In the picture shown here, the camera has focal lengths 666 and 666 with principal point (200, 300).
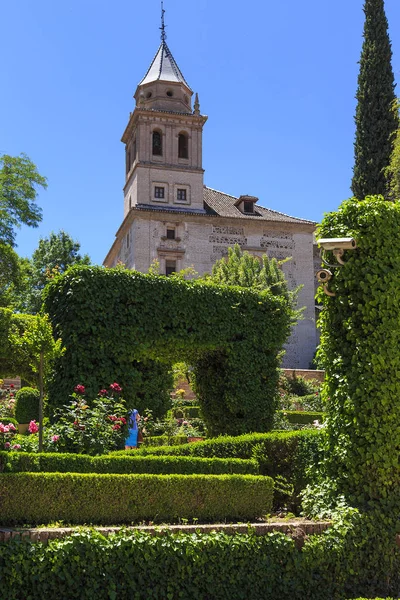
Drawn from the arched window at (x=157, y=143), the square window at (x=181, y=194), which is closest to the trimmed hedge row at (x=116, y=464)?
the square window at (x=181, y=194)

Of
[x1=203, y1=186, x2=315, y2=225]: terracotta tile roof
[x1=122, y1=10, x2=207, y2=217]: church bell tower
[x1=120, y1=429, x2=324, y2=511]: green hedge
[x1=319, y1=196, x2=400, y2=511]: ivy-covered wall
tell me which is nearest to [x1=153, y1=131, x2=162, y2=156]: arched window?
[x1=122, y1=10, x2=207, y2=217]: church bell tower

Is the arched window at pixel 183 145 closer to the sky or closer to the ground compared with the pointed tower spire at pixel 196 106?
closer to the ground

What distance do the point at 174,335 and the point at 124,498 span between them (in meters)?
6.29

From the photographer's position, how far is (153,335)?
520 inches

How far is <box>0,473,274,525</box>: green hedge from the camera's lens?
699 centimetres

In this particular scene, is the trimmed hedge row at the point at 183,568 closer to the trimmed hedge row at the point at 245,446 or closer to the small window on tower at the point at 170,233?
the trimmed hedge row at the point at 245,446

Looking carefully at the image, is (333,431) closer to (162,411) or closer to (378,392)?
(378,392)

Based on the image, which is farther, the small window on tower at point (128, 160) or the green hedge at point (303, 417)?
the small window on tower at point (128, 160)

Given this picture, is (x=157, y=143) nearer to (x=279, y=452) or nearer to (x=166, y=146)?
(x=166, y=146)

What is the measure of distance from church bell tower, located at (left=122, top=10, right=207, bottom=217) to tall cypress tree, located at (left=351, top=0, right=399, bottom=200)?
1219 cm

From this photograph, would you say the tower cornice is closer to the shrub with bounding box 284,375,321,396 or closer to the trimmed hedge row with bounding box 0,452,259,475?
the shrub with bounding box 284,375,321,396

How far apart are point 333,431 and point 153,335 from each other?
5.53 metres

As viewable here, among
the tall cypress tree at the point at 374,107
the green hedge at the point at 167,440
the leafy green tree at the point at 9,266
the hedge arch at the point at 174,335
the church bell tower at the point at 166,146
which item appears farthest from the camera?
the church bell tower at the point at 166,146

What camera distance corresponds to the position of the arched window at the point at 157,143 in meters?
40.7
